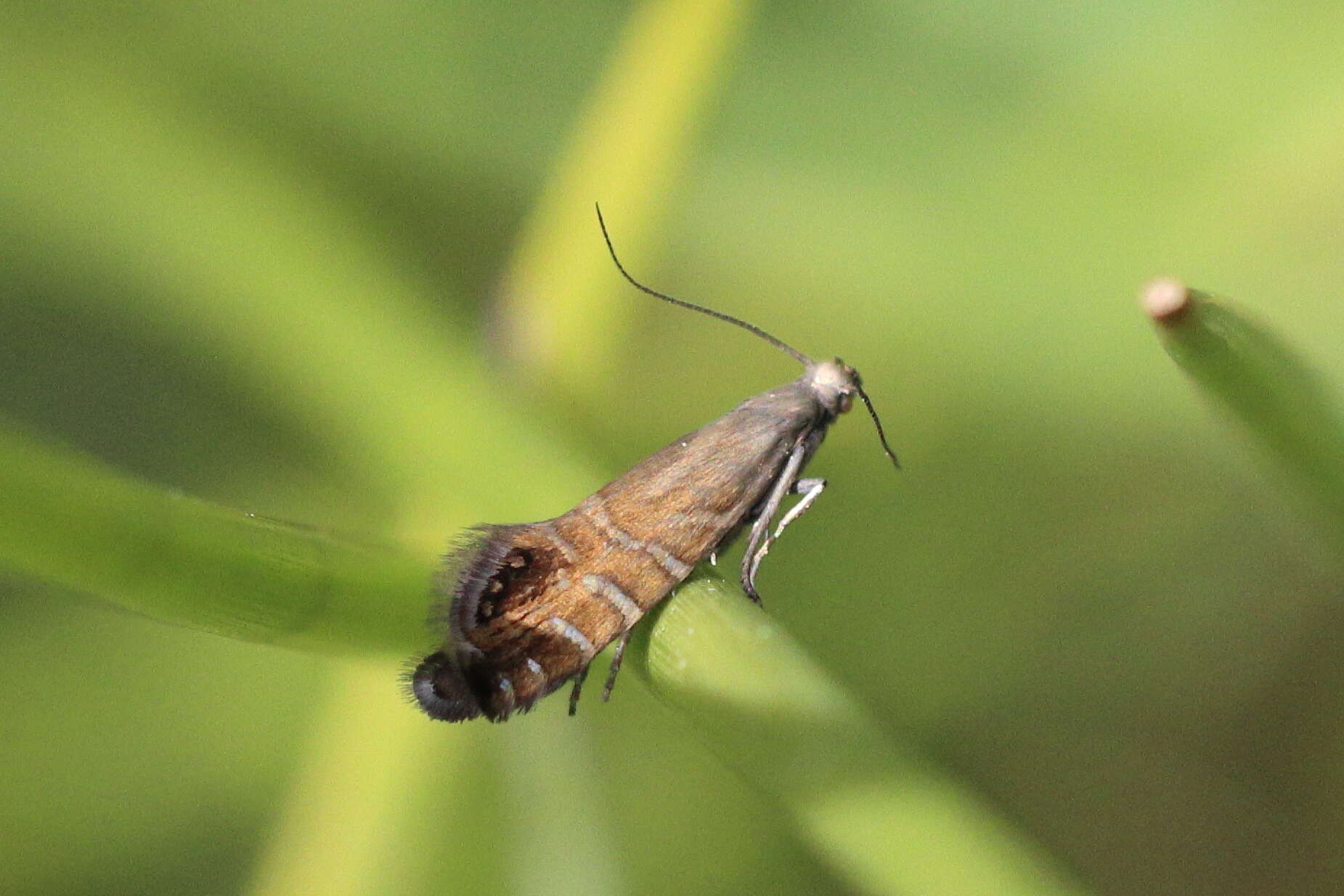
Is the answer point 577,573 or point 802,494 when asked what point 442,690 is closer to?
point 577,573

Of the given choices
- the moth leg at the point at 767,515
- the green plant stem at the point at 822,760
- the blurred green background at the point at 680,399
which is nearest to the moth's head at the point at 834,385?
the moth leg at the point at 767,515

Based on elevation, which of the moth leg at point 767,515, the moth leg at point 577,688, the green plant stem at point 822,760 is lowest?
the moth leg at point 577,688

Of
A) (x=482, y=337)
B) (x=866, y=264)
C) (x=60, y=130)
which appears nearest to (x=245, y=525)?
(x=482, y=337)

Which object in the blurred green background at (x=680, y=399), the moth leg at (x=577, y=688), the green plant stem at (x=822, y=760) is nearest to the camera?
the green plant stem at (x=822, y=760)

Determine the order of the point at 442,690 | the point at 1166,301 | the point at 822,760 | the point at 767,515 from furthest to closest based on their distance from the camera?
the point at 767,515, the point at 442,690, the point at 822,760, the point at 1166,301

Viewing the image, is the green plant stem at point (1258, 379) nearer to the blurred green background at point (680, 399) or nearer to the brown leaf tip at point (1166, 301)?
the brown leaf tip at point (1166, 301)

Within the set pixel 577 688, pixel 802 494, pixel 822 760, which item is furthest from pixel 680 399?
pixel 822 760

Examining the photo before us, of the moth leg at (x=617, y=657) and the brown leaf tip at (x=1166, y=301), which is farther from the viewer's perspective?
the moth leg at (x=617, y=657)
